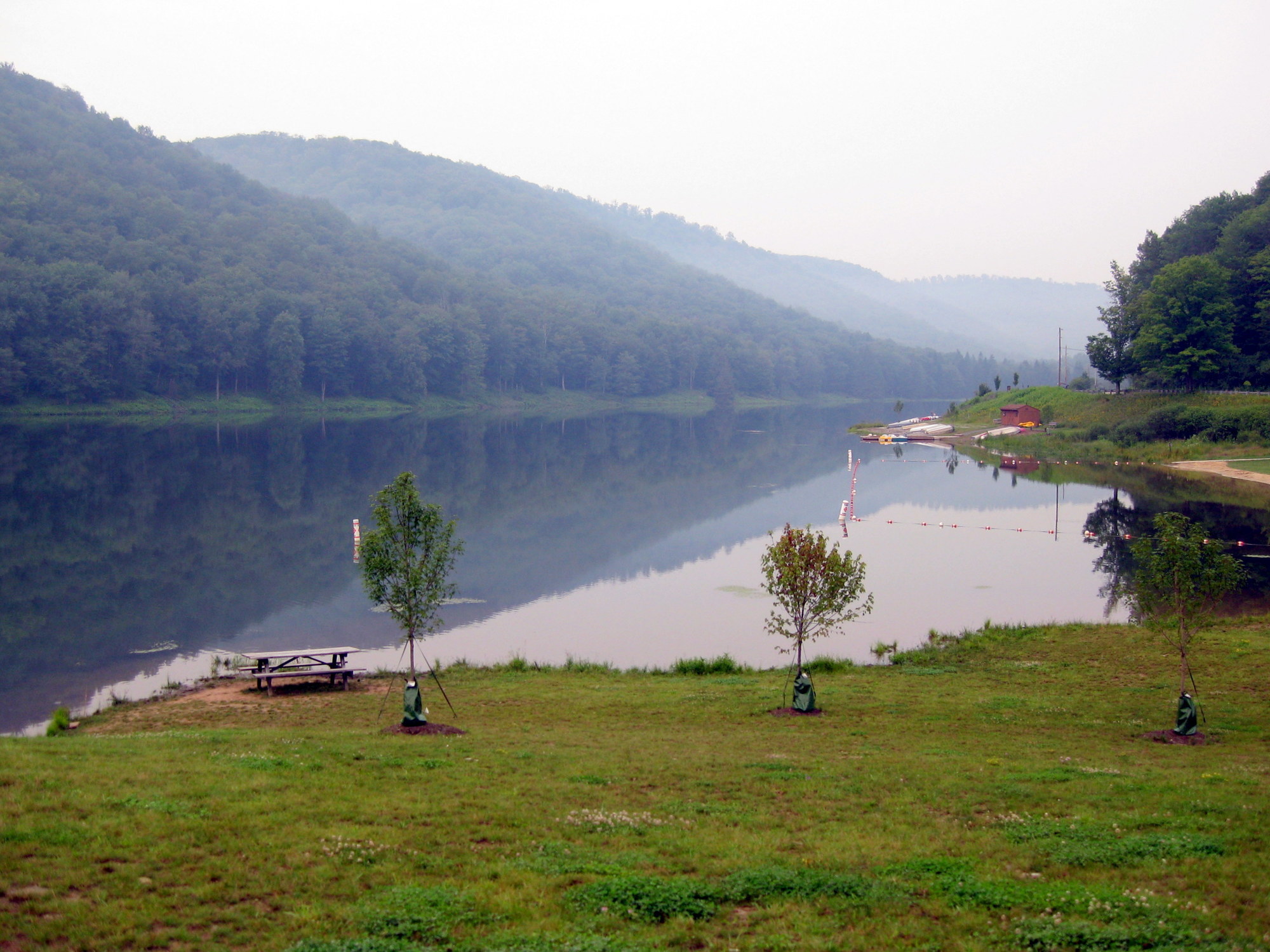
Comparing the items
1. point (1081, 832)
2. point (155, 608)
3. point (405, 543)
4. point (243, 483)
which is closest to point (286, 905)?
point (1081, 832)

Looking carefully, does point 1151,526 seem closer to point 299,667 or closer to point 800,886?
point 299,667

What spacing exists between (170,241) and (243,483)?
297 feet

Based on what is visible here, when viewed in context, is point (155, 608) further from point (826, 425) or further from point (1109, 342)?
point (826, 425)

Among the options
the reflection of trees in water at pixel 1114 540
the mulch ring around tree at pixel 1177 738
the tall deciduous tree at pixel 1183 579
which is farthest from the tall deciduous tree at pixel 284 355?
the mulch ring around tree at pixel 1177 738

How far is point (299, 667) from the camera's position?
22.5 m

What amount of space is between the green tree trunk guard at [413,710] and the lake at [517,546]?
8476 mm

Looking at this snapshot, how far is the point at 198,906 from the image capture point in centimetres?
799

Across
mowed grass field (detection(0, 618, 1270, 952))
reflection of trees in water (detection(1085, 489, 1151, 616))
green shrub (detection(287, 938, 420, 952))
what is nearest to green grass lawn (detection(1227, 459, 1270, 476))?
reflection of trees in water (detection(1085, 489, 1151, 616))

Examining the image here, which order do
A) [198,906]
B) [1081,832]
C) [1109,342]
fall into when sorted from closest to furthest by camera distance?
1. [198,906]
2. [1081,832]
3. [1109,342]

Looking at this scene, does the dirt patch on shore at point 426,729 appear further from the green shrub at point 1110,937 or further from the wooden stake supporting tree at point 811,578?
the green shrub at point 1110,937

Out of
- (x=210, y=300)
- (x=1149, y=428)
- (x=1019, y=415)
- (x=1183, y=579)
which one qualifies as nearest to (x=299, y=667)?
(x=1183, y=579)

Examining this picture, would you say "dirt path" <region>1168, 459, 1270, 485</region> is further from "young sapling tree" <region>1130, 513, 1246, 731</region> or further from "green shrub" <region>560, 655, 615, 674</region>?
"green shrub" <region>560, 655, 615, 674</region>

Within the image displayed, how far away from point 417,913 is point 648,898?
197 centimetres

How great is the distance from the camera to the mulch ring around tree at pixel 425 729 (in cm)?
1694
